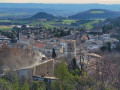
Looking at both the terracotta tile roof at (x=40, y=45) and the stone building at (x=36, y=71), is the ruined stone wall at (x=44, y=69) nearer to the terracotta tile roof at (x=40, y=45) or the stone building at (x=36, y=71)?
the stone building at (x=36, y=71)

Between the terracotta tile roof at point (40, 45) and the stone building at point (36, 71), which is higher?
the stone building at point (36, 71)

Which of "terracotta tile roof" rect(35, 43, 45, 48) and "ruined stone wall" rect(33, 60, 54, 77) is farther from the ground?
"ruined stone wall" rect(33, 60, 54, 77)

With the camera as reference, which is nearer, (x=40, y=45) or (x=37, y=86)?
(x=37, y=86)

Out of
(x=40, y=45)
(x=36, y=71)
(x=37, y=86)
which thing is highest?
(x=36, y=71)

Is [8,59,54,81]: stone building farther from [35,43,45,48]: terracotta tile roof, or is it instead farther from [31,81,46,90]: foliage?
[35,43,45,48]: terracotta tile roof

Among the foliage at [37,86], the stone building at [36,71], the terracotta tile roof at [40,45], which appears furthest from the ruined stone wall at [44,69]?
the terracotta tile roof at [40,45]

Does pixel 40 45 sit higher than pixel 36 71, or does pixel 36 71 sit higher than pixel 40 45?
pixel 36 71

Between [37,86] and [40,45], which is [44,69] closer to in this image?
[37,86]

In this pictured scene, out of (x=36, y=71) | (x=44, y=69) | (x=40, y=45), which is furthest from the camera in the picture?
(x=40, y=45)

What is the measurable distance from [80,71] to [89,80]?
7.09ft

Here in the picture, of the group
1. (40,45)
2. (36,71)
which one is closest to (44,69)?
(36,71)

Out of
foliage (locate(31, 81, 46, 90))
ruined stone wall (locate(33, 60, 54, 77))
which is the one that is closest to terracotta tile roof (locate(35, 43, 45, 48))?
ruined stone wall (locate(33, 60, 54, 77))

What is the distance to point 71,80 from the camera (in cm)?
1417

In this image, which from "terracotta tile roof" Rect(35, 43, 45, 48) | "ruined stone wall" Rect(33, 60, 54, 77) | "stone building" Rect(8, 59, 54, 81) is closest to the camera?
"stone building" Rect(8, 59, 54, 81)
